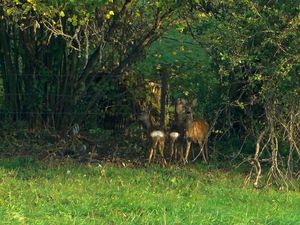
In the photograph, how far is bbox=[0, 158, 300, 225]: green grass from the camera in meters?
7.26

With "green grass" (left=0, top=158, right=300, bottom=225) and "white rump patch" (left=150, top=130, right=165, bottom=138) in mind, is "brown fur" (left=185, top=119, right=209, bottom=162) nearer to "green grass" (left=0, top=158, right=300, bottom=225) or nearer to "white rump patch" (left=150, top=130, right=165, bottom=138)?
"white rump patch" (left=150, top=130, right=165, bottom=138)

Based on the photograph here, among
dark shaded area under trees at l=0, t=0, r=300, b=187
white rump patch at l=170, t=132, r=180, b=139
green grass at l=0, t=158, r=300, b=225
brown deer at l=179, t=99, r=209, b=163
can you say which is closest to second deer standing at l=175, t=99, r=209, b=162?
brown deer at l=179, t=99, r=209, b=163

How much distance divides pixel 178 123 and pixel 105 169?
1792 mm

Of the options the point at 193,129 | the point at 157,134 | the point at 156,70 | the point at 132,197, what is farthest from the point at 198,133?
the point at 132,197

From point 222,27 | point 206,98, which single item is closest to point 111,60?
point 206,98

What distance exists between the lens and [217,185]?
31.2 feet

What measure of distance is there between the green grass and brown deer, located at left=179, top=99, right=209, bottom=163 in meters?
0.74

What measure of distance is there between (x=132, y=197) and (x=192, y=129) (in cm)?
352

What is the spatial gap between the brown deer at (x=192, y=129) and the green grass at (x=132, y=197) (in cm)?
74

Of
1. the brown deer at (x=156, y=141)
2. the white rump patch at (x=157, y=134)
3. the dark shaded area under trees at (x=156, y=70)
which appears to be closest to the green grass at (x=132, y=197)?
the brown deer at (x=156, y=141)

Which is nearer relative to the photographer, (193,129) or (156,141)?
(156,141)

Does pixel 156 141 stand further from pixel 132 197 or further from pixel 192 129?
pixel 132 197

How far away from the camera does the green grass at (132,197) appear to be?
7.26 meters

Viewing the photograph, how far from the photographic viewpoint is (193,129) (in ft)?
37.8
